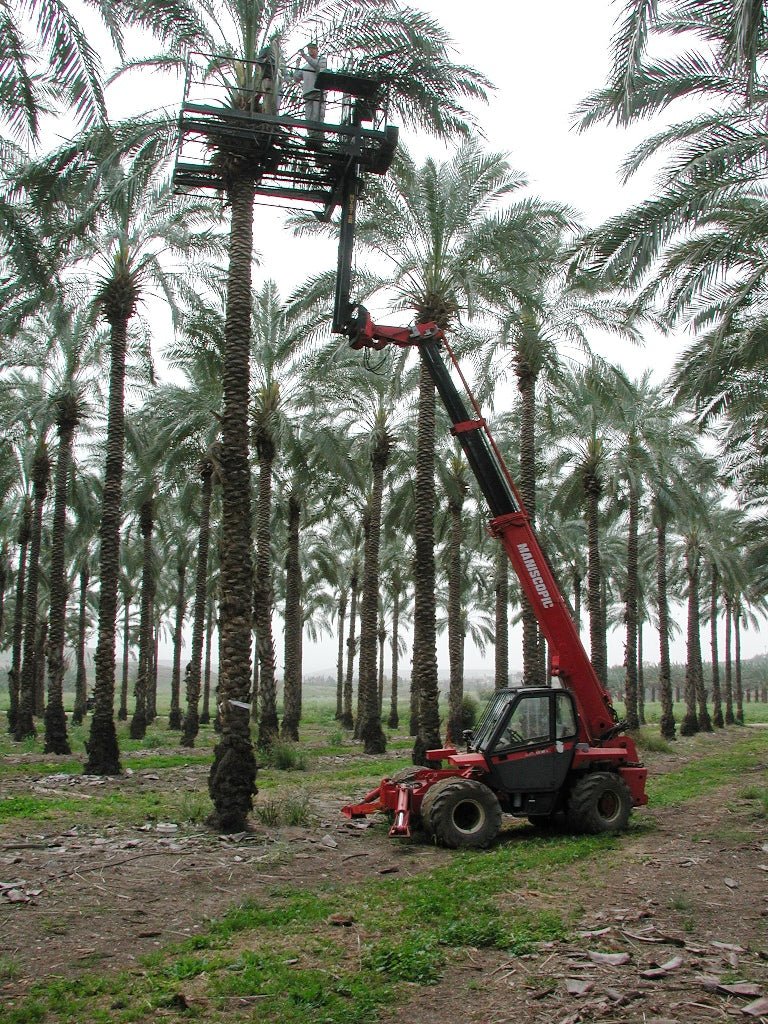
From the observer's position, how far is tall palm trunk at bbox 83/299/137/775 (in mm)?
18156

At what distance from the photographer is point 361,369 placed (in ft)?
90.9

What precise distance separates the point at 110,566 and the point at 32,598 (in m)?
9.63

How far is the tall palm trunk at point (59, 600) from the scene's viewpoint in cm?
2242

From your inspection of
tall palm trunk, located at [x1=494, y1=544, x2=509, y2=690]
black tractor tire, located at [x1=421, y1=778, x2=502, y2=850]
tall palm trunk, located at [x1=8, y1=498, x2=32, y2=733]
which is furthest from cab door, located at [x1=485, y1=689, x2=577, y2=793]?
tall palm trunk, located at [x1=8, y1=498, x2=32, y2=733]

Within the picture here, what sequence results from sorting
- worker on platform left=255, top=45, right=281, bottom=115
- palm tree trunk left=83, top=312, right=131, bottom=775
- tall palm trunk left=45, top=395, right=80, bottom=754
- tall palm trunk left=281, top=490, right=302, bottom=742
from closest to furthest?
worker on platform left=255, top=45, right=281, bottom=115
palm tree trunk left=83, top=312, right=131, bottom=775
tall palm trunk left=45, top=395, right=80, bottom=754
tall palm trunk left=281, top=490, right=302, bottom=742

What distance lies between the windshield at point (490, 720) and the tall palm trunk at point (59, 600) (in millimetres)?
13374

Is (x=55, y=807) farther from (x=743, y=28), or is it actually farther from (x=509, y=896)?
(x=743, y=28)

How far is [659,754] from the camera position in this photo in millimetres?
26672

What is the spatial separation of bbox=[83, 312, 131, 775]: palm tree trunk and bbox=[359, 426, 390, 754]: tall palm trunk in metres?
8.89

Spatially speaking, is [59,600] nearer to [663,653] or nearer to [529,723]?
[529,723]

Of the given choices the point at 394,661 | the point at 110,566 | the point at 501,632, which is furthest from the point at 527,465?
the point at 394,661

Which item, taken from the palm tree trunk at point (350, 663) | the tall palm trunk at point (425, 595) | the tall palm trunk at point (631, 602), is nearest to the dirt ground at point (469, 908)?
the tall palm trunk at point (425, 595)

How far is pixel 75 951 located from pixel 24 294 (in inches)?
730

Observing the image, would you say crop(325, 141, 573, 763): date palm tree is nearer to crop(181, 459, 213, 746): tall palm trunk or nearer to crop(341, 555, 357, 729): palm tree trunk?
crop(181, 459, 213, 746): tall palm trunk
